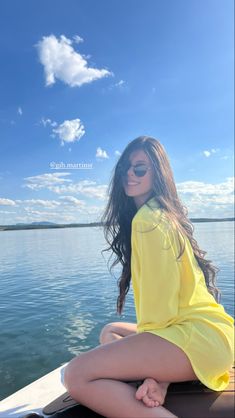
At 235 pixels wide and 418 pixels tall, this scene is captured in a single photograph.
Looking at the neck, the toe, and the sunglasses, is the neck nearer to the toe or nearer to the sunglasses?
the sunglasses

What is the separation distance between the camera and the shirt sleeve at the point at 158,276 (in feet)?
5.82

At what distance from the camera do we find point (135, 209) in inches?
95.3

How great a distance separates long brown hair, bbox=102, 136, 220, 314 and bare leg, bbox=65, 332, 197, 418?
1.55 ft

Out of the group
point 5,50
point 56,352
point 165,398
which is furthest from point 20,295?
point 165,398

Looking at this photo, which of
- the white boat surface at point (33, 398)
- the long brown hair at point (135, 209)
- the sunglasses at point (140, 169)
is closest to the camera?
the long brown hair at point (135, 209)

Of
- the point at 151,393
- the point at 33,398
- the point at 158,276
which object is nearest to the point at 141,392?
the point at 151,393

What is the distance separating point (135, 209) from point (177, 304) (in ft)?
2.65

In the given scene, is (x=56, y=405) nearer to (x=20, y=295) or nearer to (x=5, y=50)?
(x=5, y=50)

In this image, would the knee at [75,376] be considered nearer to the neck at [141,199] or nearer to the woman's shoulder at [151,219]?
the woman's shoulder at [151,219]

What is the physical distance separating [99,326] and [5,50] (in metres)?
4.68

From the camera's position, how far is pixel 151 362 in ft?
5.59

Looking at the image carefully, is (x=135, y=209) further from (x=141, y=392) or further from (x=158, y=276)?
(x=141, y=392)

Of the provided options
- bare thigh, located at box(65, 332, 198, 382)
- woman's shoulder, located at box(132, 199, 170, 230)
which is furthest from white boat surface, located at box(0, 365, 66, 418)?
woman's shoulder, located at box(132, 199, 170, 230)

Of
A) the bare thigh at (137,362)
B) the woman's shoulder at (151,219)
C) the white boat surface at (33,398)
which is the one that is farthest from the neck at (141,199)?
the white boat surface at (33,398)
